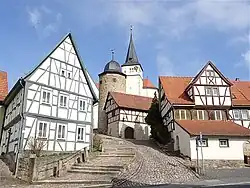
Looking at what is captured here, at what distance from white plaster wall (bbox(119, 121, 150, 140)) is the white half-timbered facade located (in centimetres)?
1334

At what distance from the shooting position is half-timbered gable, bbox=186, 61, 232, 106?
27.1 m

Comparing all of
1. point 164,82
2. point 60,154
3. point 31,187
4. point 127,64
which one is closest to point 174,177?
point 31,187

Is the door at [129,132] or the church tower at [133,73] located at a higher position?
the church tower at [133,73]

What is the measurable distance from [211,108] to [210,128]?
4179 millimetres

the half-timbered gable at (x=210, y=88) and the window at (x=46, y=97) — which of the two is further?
the half-timbered gable at (x=210, y=88)

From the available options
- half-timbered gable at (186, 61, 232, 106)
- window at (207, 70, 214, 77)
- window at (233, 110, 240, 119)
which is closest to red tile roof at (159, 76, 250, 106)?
window at (233, 110, 240, 119)

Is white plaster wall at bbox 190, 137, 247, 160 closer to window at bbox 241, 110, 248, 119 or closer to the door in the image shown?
window at bbox 241, 110, 248, 119

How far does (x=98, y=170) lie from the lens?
16.1 metres

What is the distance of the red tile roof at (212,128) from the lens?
71.9ft

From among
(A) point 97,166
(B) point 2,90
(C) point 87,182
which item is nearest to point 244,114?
(A) point 97,166

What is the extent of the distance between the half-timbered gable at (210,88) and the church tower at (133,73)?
89.3 ft

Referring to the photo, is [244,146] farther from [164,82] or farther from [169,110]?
[164,82]

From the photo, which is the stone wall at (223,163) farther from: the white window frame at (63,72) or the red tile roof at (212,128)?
the white window frame at (63,72)

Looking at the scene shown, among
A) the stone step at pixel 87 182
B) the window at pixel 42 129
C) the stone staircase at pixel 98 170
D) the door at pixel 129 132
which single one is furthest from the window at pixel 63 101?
the door at pixel 129 132
